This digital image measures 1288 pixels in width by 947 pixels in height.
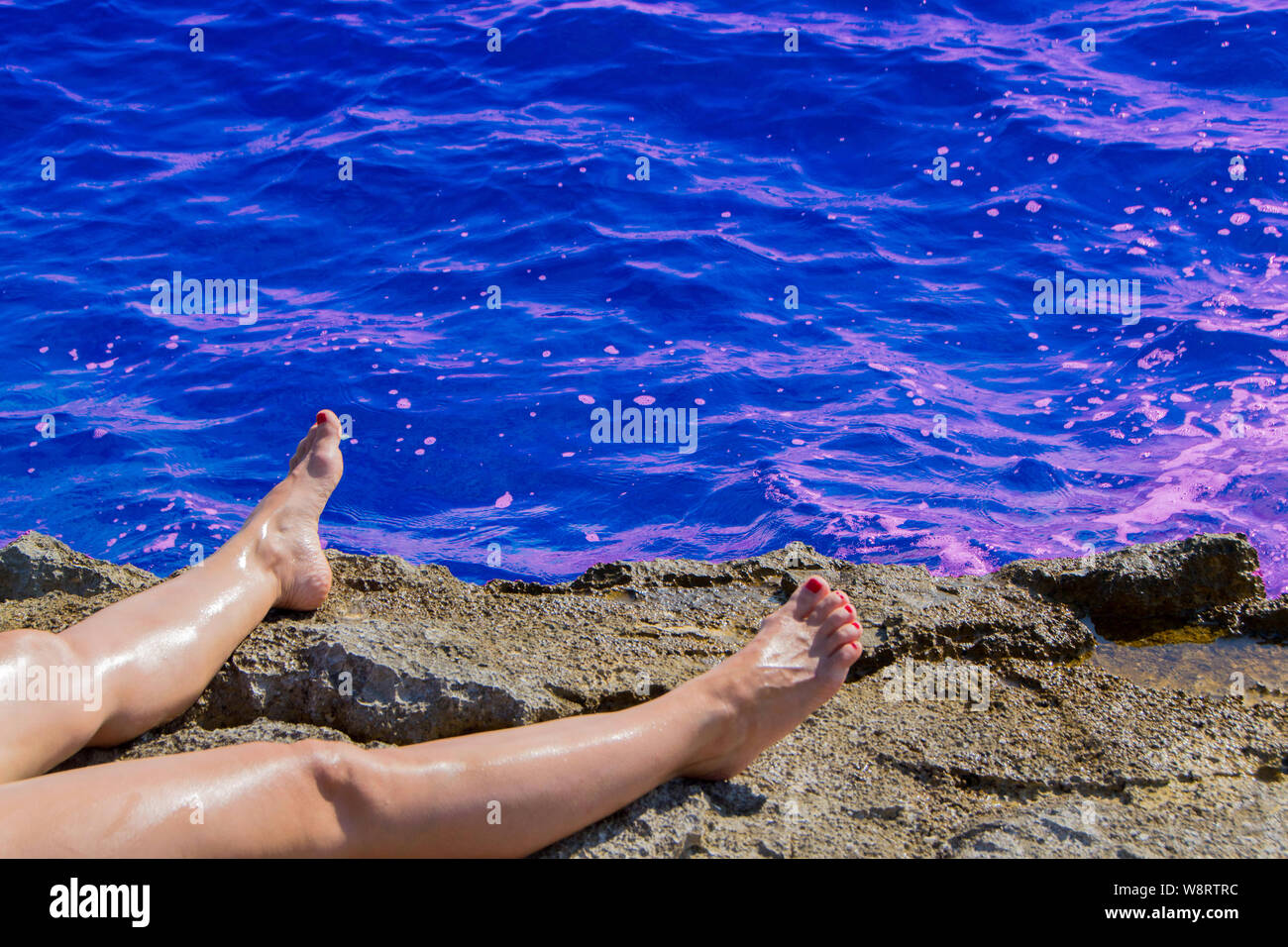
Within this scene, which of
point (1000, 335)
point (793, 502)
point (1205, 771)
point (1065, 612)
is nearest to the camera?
point (1205, 771)

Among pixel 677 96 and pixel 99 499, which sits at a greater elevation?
pixel 677 96

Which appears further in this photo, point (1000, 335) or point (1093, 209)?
point (1093, 209)

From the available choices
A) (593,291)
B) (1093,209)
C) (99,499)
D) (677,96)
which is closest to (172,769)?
(99,499)

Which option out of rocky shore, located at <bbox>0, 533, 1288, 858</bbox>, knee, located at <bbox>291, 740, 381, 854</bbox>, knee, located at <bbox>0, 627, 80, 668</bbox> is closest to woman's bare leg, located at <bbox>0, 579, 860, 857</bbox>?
knee, located at <bbox>291, 740, 381, 854</bbox>

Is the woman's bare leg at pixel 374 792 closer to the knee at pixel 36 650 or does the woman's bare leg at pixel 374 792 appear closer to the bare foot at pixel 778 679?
the bare foot at pixel 778 679

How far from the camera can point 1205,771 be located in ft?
7.42

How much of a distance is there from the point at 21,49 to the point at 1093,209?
891 centimetres

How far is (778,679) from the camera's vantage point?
235 centimetres

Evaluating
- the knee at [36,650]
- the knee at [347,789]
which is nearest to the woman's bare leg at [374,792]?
the knee at [347,789]

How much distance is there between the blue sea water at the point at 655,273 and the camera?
203 inches

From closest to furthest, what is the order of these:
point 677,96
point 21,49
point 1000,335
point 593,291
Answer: point 1000,335 < point 593,291 < point 677,96 < point 21,49

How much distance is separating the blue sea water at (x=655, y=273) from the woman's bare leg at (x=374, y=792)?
2.70m

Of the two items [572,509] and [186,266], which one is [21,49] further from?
[572,509]

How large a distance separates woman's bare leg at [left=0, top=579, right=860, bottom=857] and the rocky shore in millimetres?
107
